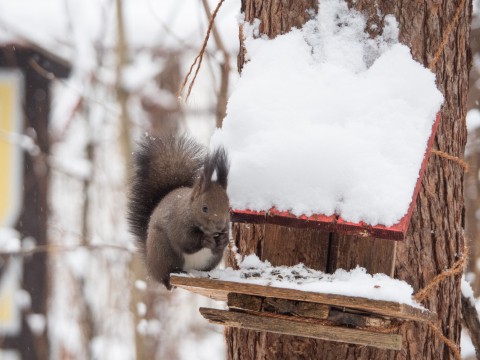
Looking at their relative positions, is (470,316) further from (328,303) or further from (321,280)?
(328,303)

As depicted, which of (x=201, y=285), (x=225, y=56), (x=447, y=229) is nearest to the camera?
(x=201, y=285)

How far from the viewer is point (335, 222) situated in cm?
214

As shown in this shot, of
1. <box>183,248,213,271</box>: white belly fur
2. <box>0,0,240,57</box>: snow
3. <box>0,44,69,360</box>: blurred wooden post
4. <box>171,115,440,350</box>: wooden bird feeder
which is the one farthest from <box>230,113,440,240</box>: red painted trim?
<box>0,44,69,360</box>: blurred wooden post

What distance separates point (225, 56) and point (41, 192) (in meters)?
2.25

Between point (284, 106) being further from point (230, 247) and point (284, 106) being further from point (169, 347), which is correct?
point (169, 347)

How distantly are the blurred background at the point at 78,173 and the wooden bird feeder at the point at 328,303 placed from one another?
3.49 m

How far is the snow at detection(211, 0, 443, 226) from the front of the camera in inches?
A: 85.4

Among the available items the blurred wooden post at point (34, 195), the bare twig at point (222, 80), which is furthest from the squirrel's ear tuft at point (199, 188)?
the blurred wooden post at point (34, 195)

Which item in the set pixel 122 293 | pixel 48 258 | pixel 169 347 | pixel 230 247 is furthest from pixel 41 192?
pixel 230 247

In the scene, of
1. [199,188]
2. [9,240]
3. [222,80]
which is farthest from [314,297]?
[9,240]

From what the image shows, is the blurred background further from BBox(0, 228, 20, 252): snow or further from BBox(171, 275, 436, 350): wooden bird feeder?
BBox(171, 275, 436, 350): wooden bird feeder

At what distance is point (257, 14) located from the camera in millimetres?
2760

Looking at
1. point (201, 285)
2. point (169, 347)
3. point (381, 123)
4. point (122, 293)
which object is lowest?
point (169, 347)

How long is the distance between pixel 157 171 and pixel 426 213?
3.02ft
